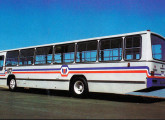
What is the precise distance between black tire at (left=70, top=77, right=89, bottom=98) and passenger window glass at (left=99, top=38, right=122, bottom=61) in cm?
164

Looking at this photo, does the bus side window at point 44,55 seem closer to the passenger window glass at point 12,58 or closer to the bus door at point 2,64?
the passenger window glass at point 12,58

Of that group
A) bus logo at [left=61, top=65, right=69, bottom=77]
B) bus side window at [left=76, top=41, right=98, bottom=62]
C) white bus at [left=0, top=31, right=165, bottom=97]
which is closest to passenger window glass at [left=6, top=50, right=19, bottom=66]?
white bus at [left=0, top=31, right=165, bottom=97]

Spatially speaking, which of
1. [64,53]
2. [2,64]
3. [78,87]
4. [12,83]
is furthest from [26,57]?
[78,87]

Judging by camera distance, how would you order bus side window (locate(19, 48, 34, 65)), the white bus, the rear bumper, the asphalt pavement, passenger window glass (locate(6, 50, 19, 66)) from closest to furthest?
the asphalt pavement, the rear bumper, the white bus, bus side window (locate(19, 48, 34, 65)), passenger window glass (locate(6, 50, 19, 66))

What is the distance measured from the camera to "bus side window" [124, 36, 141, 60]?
1121cm

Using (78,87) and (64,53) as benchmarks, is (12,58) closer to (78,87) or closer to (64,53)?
(64,53)

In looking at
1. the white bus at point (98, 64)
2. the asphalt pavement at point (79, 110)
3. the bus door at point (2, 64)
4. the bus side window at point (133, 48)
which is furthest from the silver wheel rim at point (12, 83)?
the bus side window at point (133, 48)

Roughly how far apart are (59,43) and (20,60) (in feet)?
13.5

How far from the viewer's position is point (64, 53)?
14539 millimetres

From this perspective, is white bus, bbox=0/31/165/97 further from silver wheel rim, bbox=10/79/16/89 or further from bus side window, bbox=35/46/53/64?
silver wheel rim, bbox=10/79/16/89

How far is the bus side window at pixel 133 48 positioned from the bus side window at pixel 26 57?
24.2ft

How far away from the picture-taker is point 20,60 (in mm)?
17641

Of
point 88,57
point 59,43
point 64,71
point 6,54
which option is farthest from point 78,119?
point 6,54

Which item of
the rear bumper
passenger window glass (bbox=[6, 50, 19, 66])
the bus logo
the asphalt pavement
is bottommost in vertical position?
the asphalt pavement
